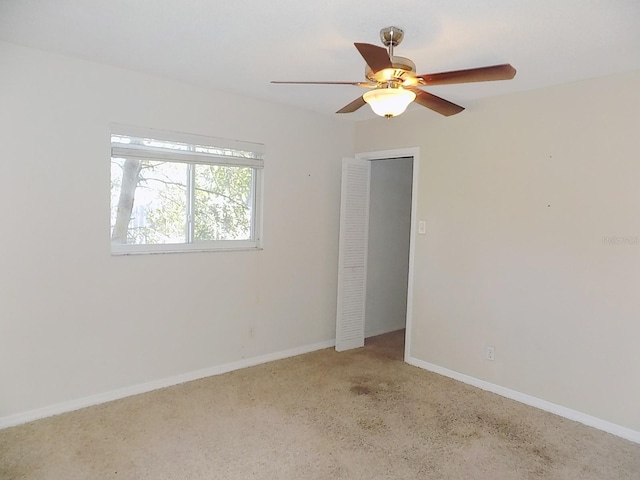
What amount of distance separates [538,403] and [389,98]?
8.20 feet

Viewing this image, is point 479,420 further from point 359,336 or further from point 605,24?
point 605,24

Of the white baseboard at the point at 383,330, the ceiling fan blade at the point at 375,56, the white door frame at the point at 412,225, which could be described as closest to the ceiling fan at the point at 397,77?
the ceiling fan blade at the point at 375,56

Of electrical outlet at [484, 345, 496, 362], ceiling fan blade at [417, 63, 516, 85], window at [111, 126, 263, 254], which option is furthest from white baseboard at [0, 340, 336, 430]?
ceiling fan blade at [417, 63, 516, 85]

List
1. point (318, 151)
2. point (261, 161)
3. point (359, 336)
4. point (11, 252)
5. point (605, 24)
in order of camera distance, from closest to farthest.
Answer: point (605, 24), point (11, 252), point (261, 161), point (318, 151), point (359, 336)

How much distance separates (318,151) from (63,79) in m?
2.17

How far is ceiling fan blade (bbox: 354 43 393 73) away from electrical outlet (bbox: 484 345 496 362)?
245 cm

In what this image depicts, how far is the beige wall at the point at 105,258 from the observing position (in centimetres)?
267

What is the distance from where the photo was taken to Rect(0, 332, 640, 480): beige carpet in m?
2.31

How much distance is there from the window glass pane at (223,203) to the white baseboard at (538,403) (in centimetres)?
200

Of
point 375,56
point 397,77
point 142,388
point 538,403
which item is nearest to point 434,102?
point 397,77

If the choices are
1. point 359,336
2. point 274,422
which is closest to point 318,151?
point 359,336

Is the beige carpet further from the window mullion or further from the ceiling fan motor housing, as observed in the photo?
the ceiling fan motor housing

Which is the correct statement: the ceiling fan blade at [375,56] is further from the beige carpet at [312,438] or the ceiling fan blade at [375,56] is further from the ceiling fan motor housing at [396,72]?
the beige carpet at [312,438]

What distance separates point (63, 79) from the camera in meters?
2.77
